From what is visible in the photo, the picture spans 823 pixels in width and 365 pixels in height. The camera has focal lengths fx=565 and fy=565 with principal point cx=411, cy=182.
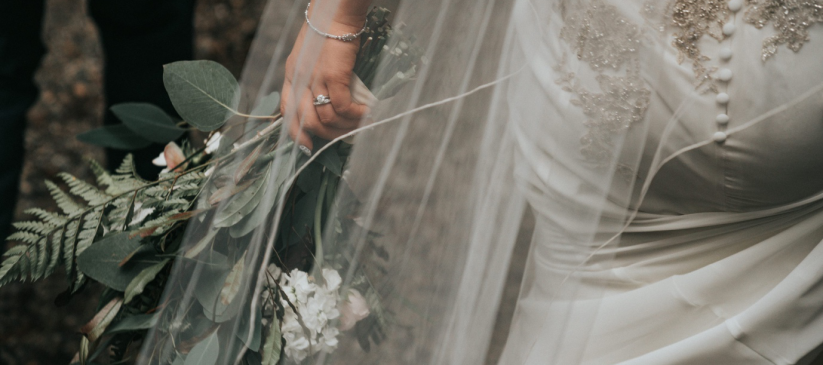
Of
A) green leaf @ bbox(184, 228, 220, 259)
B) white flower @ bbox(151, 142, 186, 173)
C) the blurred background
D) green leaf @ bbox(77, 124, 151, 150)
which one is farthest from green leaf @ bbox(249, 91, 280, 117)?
the blurred background

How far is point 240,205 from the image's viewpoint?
556mm

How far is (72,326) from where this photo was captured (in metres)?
1.50

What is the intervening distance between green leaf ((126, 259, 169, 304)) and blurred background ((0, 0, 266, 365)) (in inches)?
41.3

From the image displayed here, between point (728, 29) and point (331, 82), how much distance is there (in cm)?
38

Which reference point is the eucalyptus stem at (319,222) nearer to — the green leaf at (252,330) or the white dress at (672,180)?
the green leaf at (252,330)

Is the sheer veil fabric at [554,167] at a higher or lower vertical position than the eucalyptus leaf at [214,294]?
higher

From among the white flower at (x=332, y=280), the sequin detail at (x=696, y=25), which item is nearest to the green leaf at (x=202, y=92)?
the white flower at (x=332, y=280)

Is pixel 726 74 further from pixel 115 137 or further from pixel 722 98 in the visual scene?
pixel 115 137

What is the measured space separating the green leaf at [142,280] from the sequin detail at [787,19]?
64cm

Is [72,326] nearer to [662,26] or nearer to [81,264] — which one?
[81,264]

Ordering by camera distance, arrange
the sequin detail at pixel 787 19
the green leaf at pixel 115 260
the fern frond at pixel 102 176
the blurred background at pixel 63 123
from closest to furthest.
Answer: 1. the sequin detail at pixel 787 19
2. the green leaf at pixel 115 260
3. the fern frond at pixel 102 176
4. the blurred background at pixel 63 123

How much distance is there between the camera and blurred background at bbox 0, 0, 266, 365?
4.87 feet

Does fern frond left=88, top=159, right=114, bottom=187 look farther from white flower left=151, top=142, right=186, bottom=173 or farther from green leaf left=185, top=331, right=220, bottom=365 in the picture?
green leaf left=185, top=331, right=220, bottom=365

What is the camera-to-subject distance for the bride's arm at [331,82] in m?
0.55
